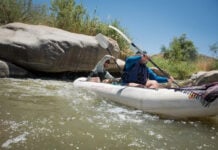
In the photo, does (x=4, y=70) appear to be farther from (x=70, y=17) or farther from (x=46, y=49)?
(x=70, y=17)

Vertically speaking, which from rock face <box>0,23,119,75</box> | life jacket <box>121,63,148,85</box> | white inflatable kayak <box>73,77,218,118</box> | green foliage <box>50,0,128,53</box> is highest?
green foliage <box>50,0,128,53</box>

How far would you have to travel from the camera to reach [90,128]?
3.21 meters

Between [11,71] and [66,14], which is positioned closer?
[11,71]

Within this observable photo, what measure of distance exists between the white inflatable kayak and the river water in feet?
0.38

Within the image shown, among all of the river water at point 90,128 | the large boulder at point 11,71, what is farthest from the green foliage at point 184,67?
the river water at point 90,128

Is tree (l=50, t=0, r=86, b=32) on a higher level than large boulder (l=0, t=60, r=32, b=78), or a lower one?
higher

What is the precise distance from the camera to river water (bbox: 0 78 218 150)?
2672 mm

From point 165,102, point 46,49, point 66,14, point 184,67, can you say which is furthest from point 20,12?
point 165,102

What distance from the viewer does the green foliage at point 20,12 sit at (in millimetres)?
10195

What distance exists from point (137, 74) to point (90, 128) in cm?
243

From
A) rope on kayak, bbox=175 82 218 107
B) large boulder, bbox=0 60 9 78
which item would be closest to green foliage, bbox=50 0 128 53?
large boulder, bbox=0 60 9 78

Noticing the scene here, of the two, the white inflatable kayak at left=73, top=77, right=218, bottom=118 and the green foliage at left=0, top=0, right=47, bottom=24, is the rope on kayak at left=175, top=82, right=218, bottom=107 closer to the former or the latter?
the white inflatable kayak at left=73, top=77, right=218, bottom=118

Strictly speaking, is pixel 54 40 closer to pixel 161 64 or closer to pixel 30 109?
pixel 30 109

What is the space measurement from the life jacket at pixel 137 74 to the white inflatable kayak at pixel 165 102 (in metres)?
0.57
